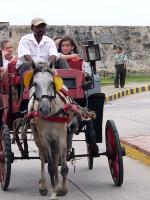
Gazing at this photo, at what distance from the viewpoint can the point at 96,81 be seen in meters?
8.02

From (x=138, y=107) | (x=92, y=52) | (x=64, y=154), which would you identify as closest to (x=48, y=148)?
(x=64, y=154)

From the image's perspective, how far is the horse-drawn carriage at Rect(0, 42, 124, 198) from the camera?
7.19m

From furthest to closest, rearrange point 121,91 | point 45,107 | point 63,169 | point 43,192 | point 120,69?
point 120,69, point 121,91, point 43,192, point 63,169, point 45,107

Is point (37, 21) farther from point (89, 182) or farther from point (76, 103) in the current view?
point (89, 182)

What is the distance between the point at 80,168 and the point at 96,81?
137cm

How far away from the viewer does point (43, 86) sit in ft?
21.1

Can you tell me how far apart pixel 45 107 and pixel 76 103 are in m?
1.02

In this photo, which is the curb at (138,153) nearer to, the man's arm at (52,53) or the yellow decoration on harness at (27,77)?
the man's arm at (52,53)

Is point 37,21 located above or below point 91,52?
above

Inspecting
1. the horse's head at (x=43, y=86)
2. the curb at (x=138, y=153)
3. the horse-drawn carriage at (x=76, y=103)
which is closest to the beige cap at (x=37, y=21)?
the horse-drawn carriage at (x=76, y=103)

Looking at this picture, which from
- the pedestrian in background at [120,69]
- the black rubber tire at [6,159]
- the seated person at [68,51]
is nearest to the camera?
the black rubber tire at [6,159]

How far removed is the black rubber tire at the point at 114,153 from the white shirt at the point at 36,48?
1120 millimetres

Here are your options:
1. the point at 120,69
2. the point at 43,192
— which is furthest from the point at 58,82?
the point at 120,69

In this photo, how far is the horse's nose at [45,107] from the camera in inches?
245
